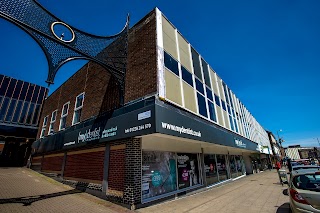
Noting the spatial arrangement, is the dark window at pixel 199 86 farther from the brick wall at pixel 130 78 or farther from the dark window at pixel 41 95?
the dark window at pixel 41 95

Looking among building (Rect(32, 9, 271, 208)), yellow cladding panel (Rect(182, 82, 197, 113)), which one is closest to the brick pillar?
building (Rect(32, 9, 271, 208))

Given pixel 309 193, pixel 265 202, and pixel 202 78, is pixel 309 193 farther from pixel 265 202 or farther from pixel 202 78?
pixel 202 78

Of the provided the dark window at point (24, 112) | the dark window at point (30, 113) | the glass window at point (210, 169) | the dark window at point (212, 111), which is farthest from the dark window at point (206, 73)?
the dark window at point (24, 112)

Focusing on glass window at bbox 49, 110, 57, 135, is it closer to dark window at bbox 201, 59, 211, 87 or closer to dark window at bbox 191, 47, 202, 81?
dark window at bbox 191, 47, 202, 81

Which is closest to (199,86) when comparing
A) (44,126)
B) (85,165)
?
(85,165)

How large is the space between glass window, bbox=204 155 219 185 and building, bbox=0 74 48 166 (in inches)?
992

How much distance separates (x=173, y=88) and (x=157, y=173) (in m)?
4.06

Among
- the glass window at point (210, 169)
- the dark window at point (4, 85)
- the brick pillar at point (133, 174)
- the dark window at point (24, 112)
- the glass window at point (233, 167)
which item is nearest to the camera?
the brick pillar at point (133, 174)

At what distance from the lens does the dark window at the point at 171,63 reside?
8359 millimetres

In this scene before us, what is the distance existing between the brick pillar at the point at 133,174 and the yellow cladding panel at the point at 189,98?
11.3ft

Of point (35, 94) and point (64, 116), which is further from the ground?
point (35, 94)

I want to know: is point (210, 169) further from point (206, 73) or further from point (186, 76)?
point (206, 73)

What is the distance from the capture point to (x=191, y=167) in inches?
407

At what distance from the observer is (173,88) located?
26.8 ft
